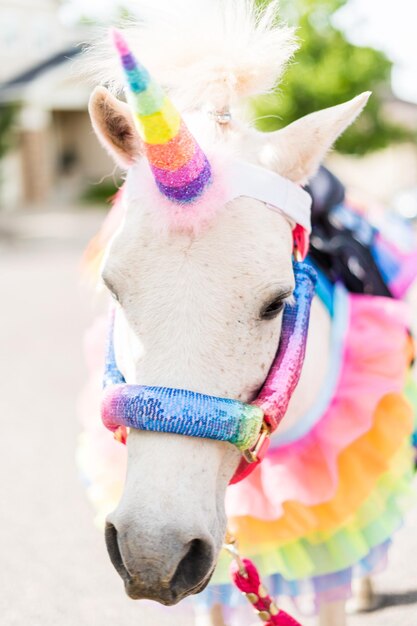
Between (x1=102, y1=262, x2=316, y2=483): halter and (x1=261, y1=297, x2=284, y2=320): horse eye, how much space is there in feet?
0.31

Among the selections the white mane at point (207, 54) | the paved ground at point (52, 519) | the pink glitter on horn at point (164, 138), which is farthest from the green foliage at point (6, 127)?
the pink glitter on horn at point (164, 138)

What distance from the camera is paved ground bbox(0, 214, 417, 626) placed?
2986 mm

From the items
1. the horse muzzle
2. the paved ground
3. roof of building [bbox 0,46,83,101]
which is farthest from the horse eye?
roof of building [bbox 0,46,83,101]

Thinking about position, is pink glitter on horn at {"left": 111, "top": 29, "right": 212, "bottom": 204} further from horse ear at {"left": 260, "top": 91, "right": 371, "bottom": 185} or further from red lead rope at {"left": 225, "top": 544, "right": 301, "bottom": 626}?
red lead rope at {"left": 225, "top": 544, "right": 301, "bottom": 626}

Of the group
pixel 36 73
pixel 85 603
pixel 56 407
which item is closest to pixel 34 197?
pixel 36 73

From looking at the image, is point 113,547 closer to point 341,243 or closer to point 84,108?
point 341,243


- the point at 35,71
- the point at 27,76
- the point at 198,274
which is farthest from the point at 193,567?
the point at 35,71

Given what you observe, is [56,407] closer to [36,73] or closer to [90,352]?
[90,352]

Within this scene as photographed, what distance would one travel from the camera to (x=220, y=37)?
2002 millimetres

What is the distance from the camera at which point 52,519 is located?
3912 millimetres

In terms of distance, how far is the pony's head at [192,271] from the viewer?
4.77 feet

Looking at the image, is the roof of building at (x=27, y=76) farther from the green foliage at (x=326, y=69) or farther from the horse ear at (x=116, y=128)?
the horse ear at (x=116, y=128)

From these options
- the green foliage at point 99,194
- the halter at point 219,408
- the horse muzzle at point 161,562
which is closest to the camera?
the horse muzzle at point 161,562

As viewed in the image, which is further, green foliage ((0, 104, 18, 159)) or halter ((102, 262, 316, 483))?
green foliage ((0, 104, 18, 159))
